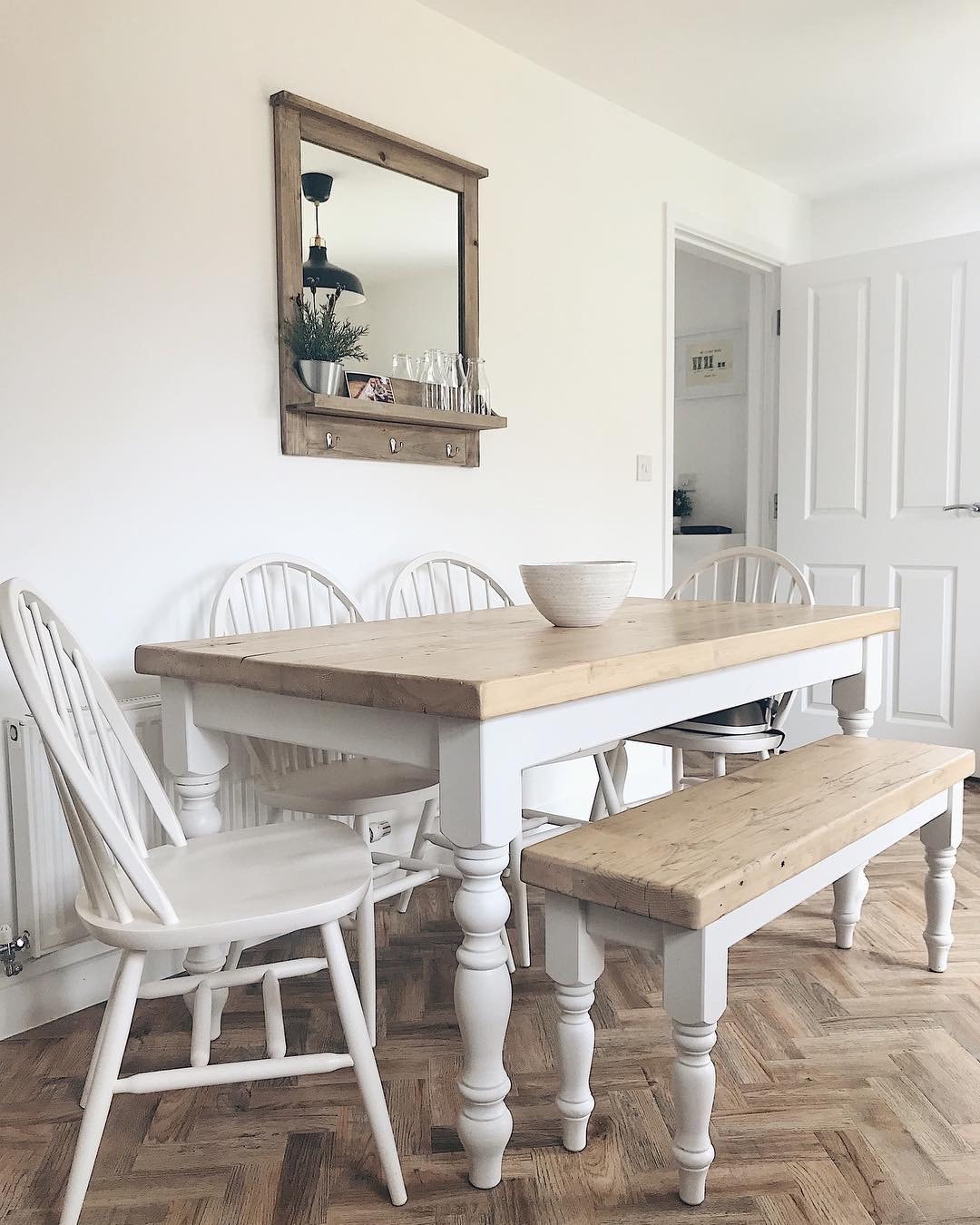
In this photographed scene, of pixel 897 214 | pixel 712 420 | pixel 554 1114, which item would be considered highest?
pixel 897 214

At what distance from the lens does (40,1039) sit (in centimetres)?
190

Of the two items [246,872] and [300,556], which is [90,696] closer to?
[246,872]

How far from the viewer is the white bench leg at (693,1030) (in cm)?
130

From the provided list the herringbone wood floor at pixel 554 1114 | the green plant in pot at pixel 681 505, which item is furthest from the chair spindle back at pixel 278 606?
the green plant in pot at pixel 681 505

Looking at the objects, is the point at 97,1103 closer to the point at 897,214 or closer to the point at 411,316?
the point at 411,316

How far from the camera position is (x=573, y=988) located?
1433 millimetres

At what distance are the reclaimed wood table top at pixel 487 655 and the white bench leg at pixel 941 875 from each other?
0.42 m

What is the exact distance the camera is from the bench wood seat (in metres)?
1.33

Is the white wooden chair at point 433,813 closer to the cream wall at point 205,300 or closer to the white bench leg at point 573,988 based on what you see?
the cream wall at point 205,300

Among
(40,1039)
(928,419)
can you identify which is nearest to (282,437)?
(40,1039)

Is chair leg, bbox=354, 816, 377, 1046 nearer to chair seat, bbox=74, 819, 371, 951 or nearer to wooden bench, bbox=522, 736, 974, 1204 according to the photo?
chair seat, bbox=74, 819, 371, 951

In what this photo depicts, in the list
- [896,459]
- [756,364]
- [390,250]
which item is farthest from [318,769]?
[756,364]

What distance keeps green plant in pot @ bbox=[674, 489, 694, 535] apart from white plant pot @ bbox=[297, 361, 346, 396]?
292 cm

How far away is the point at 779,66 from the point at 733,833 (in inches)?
103
